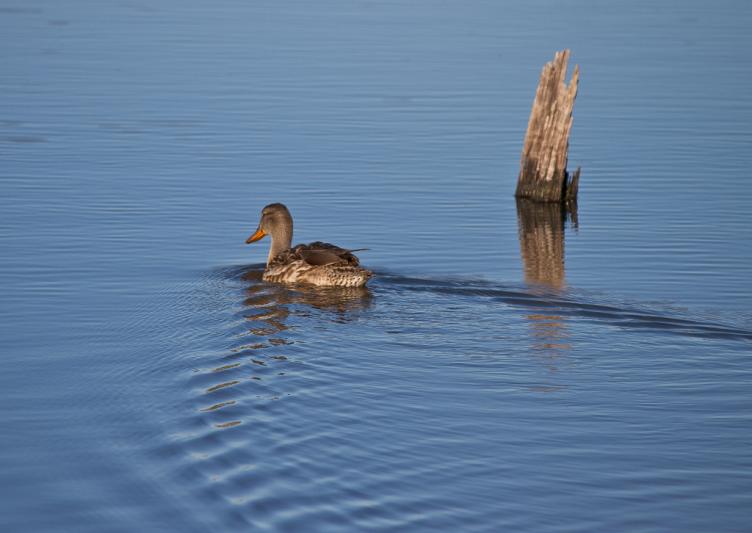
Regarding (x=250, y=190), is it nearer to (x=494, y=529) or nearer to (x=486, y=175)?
(x=486, y=175)

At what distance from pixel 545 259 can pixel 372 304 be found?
331cm

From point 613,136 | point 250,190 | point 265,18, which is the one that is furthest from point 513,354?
point 265,18

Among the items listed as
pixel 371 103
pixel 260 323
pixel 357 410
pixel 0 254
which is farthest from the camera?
pixel 371 103

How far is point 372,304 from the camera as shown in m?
13.0

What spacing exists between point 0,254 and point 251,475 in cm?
749

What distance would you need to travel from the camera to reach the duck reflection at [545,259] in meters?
11.6

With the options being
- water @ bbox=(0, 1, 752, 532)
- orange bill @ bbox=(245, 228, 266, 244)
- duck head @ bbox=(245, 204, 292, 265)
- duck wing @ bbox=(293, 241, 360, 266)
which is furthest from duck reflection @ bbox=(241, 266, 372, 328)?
orange bill @ bbox=(245, 228, 266, 244)

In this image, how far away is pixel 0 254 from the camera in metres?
14.7

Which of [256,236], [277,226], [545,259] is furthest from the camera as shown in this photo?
[545,259]

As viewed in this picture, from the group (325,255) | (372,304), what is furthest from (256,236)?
(372,304)

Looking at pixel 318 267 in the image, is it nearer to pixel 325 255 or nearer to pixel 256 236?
pixel 325 255

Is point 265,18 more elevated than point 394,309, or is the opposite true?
point 265,18

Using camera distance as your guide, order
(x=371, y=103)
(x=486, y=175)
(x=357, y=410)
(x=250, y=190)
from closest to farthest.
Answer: (x=357, y=410)
(x=250, y=190)
(x=486, y=175)
(x=371, y=103)

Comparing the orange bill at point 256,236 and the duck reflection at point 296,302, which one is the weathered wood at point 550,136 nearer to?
the orange bill at point 256,236
